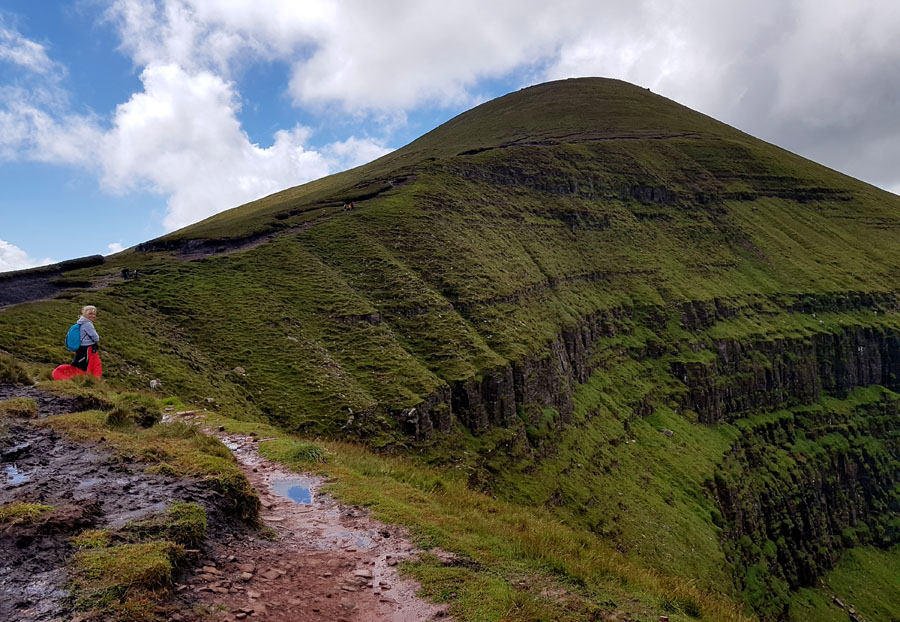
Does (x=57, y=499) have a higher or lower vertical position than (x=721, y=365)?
higher

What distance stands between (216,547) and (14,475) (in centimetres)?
526

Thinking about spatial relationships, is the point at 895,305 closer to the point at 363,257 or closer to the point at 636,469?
the point at 636,469

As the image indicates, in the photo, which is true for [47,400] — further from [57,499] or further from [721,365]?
[721,365]

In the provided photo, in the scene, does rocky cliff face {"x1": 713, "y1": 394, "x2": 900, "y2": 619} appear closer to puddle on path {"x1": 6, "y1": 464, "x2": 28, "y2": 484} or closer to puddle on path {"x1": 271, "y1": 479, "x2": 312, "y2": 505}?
puddle on path {"x1": 271, "y1": 479, "x2": 312, "y2": 505}

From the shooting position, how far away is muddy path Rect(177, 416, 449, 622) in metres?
7.39

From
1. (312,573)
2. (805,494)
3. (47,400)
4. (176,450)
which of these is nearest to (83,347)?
(47,400)

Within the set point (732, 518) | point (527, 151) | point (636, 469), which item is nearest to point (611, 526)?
point (636, 469)

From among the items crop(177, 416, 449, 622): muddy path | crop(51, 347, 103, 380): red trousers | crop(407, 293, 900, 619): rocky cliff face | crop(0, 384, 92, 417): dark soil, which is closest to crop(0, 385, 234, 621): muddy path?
crop(177, 416, 449, 622): muddy path

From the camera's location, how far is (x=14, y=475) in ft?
32.8

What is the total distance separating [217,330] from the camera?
3616 centimetres

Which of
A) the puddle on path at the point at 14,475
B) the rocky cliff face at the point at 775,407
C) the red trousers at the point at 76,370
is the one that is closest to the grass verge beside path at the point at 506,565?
the puddle on path at the point at 14,475

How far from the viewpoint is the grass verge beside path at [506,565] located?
817cm

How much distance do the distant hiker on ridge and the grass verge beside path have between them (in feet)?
36.3

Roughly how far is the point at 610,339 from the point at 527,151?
158 ft
